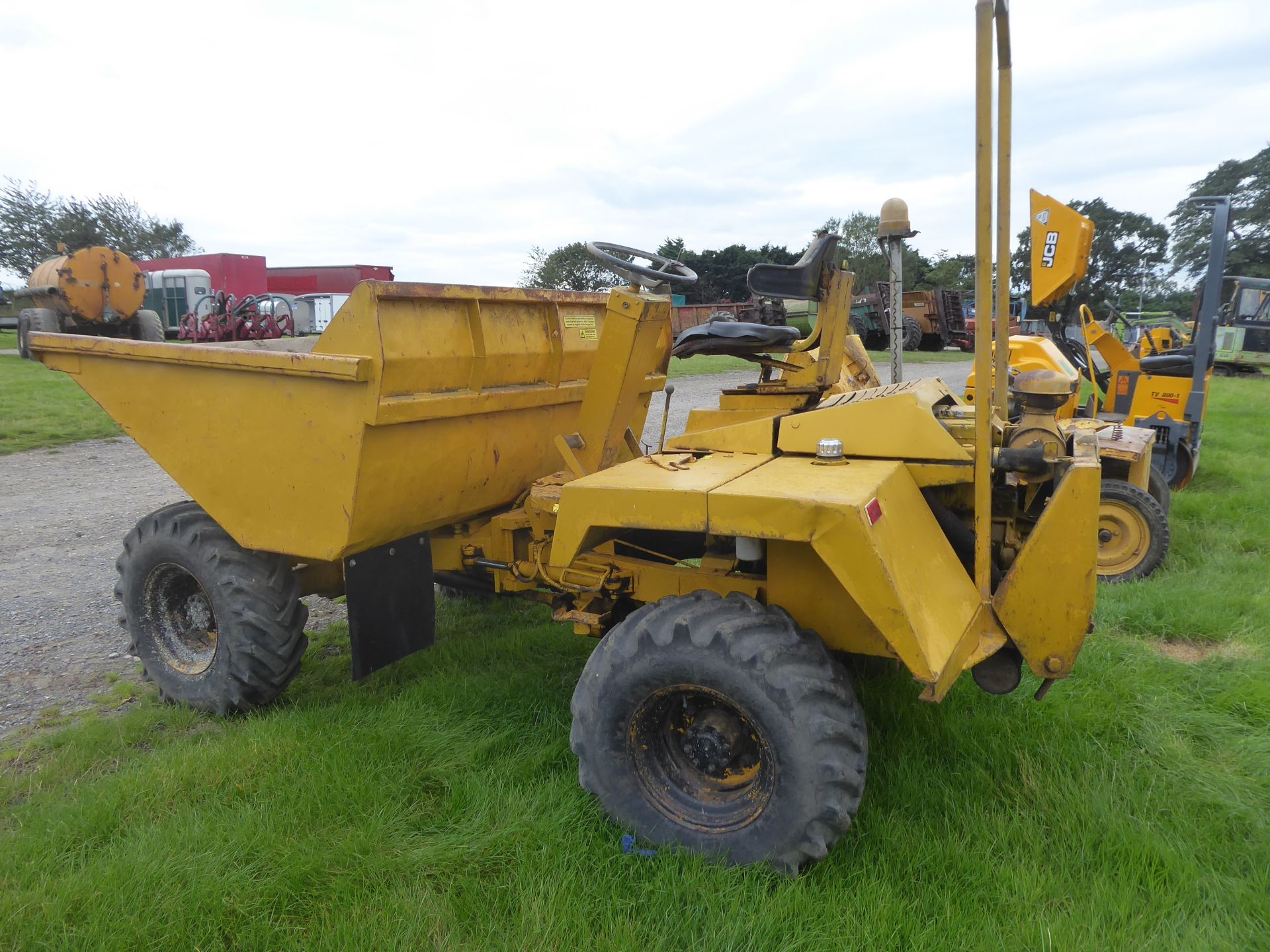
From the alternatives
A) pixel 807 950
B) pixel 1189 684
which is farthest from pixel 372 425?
pixel 1189 684

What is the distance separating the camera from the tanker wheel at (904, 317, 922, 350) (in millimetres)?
26906

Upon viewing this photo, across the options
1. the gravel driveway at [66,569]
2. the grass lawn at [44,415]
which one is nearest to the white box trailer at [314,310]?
the grass lawn at [44,415]

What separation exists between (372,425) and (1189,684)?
12.4 feet

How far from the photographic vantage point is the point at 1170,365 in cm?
764

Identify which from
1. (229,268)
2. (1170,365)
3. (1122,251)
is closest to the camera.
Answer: (1170,365)

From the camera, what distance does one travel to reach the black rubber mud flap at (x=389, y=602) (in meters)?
3.62

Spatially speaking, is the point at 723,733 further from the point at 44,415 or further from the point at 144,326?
the point at 144,326

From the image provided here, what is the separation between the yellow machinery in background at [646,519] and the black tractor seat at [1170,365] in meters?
4.98

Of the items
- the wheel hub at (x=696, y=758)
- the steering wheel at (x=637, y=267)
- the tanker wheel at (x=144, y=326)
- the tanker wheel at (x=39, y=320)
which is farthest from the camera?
the tanker wheel at (x=144, y=326)

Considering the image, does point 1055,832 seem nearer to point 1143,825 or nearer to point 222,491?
point 1143,825

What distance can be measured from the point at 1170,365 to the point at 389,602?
7.16 meters

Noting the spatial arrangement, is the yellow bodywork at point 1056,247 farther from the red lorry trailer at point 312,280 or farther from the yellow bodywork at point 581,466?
the red lorry trailer at point 312,280

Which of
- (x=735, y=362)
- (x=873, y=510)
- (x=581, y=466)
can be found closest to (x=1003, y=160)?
(x=873, y=510)

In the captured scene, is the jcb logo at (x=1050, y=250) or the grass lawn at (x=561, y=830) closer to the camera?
the grass lawn at (x=561, y=830)
